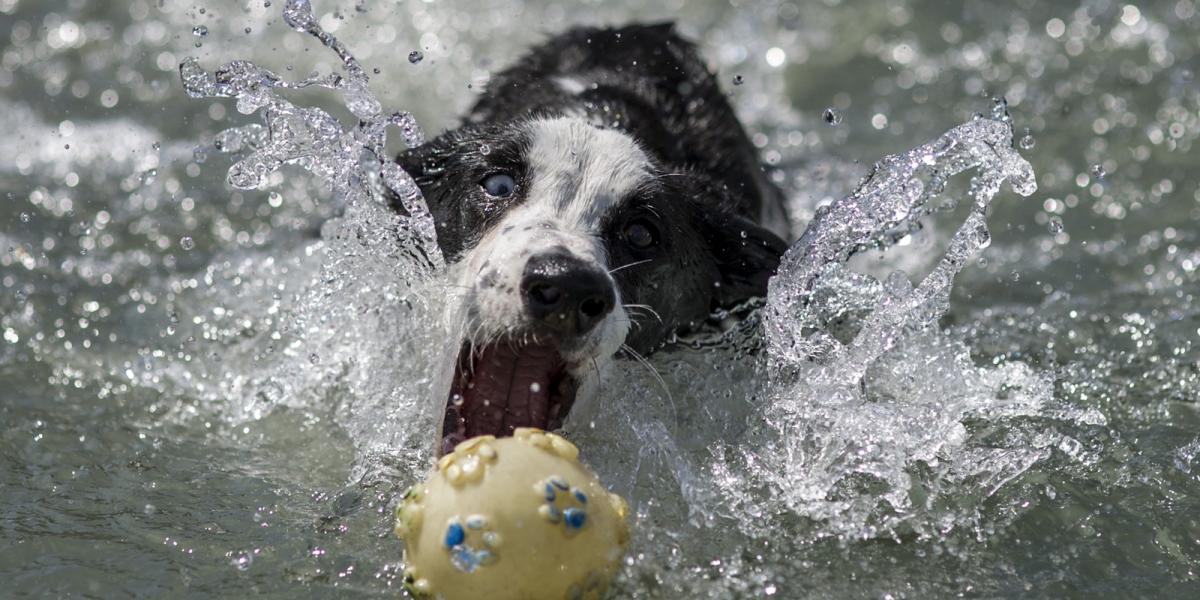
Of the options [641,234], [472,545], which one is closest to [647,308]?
[641,234]

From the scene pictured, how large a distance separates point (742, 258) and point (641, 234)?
48 cm

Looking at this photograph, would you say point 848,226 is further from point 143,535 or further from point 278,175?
point 278,175

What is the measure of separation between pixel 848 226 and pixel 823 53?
12.9 ft

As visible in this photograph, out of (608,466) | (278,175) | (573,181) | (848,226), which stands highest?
(278,175)

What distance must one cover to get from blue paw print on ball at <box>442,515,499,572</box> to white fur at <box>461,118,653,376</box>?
73 centimetres

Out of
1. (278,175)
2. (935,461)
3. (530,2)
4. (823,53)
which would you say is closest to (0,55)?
(278,175)

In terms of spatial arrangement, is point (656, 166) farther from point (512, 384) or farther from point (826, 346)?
point (512, 384)

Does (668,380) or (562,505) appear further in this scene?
(668,380)

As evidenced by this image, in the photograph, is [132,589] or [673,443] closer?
[132,589]

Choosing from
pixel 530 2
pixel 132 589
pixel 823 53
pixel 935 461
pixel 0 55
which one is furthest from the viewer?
pixel 530 2

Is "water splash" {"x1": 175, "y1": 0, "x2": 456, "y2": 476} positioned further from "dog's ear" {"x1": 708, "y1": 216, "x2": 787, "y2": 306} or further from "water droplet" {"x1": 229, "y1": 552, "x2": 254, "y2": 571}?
"dog's ear" {"x1": 708, "y1": 216, "x2": 787, "y2": 306}

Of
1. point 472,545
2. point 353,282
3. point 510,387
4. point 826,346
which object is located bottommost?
point 472,545

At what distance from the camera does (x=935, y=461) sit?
3586 millimetres

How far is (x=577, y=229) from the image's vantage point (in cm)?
363
